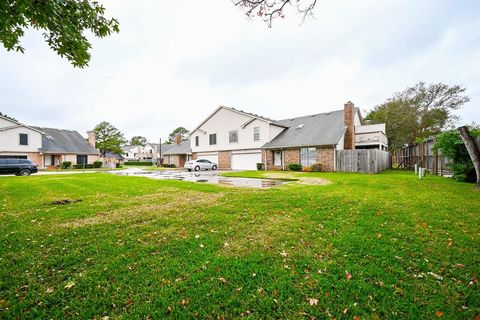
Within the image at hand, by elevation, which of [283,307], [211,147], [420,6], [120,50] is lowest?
[283,307]

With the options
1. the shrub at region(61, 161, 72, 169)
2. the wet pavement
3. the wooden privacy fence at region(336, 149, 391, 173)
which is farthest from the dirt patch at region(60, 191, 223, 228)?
the shrub at region(61, 161, 72, 169)

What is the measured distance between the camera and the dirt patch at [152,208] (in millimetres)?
5598

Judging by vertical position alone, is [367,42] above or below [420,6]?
above

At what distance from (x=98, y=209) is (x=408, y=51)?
25890mm

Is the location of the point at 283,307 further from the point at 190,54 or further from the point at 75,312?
the point at 190,54

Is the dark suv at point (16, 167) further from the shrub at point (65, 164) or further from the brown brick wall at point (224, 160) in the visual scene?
the brown brick wall at point (224, 160)

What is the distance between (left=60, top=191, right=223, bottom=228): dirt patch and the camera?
5.60 meters

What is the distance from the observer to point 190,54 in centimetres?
1772

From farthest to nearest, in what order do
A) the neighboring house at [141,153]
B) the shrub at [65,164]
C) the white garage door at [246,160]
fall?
the neighboring house at [141,153], the shrub at [65,164], the white garage door at [246,160]

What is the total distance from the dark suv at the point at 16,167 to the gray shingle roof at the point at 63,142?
48.3ft

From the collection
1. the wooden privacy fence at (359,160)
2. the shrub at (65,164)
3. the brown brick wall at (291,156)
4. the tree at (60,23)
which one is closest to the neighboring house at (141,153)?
the shrub at (65,164)

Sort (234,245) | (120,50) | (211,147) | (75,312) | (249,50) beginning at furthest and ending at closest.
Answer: (211,147) < (249,50) < (120,50) < (234,245) < (75,312)

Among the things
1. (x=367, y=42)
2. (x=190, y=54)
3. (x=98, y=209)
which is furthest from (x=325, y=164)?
(x=98, y=209)

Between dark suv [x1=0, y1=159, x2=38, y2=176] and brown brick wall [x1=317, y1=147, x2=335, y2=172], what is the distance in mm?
28173
